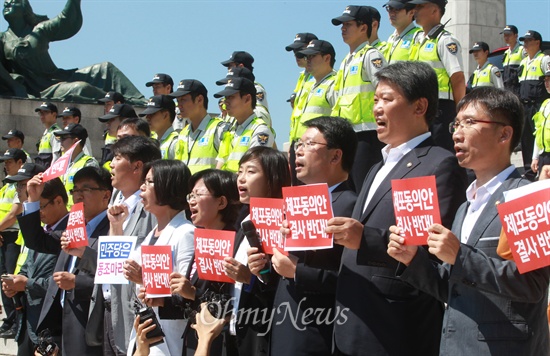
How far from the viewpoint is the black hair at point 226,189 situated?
600 cm

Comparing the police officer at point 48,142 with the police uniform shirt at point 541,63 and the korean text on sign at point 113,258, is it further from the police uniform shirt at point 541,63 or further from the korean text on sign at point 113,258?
the police uniform shirt at point 541,63

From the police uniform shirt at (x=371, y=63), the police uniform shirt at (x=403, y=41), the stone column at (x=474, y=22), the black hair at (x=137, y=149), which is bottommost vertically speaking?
the black hair at (x=137, y=149)

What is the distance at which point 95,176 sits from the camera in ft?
24.5

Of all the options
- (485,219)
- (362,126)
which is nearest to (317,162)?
(485,219)

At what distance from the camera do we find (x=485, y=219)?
156 inches

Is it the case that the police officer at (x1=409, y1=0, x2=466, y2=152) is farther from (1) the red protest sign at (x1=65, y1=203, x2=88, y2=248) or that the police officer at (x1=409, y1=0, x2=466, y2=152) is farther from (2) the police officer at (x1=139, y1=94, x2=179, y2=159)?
(1) the red protest sign at (x1=65, y1=203, x2=88, y2=248)

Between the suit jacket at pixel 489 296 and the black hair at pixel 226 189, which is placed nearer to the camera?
the suit jacket at pixel 489 296

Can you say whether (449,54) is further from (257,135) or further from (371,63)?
(257,135)

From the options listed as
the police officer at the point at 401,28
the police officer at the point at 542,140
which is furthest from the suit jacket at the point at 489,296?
the police officer at the point at 542,140

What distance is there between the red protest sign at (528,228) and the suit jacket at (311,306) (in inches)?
55.5

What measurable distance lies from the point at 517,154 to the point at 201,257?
12.6 meters

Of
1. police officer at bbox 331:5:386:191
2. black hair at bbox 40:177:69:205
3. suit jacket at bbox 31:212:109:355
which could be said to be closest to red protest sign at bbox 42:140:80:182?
black hair at bbox 40:177:69:205

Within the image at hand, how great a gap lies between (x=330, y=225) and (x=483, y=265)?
82cm

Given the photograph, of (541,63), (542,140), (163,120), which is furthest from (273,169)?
(541,63)
